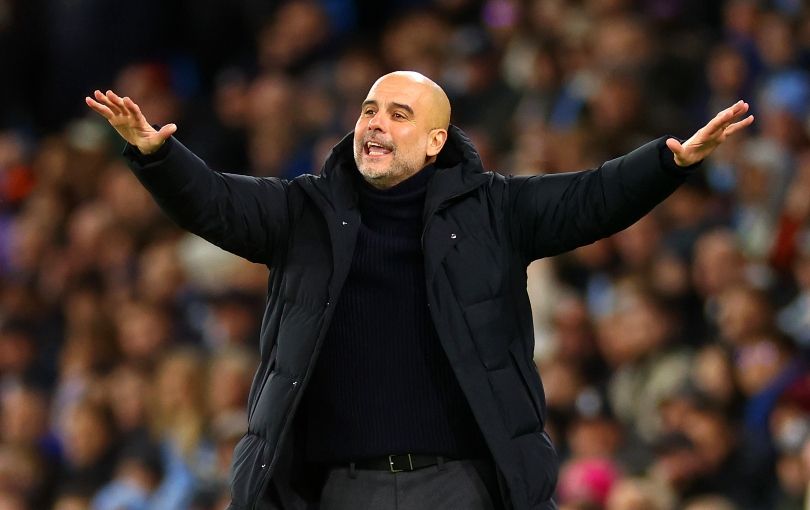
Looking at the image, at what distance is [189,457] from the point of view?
333 inches

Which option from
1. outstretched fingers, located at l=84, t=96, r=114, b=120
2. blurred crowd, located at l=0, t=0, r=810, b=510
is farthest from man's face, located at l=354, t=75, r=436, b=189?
blurred crowd, located at l=0, t=0, r=810, b=510

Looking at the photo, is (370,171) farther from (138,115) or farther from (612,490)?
(612,490)

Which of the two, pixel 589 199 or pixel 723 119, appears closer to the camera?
pixel 723 119

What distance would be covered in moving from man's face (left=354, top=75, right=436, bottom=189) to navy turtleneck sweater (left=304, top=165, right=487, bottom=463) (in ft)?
0.62

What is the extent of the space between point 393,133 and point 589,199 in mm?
550

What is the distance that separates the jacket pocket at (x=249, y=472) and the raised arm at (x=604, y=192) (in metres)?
0.84

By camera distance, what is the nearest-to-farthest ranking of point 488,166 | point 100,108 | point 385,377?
1. point 100,108
2. point 385,377
3. point 488,166

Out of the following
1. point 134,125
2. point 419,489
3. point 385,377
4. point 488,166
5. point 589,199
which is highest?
point 488,166

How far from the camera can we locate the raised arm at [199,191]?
4.20 meters

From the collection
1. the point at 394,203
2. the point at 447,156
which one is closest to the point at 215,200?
the point at 394,203

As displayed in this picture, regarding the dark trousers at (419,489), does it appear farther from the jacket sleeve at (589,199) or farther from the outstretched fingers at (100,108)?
the outstretched fingers at (100,108)

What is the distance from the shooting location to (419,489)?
436 cm

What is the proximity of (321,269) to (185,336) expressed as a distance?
16.5ft

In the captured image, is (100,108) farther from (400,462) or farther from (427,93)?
(400,462)
